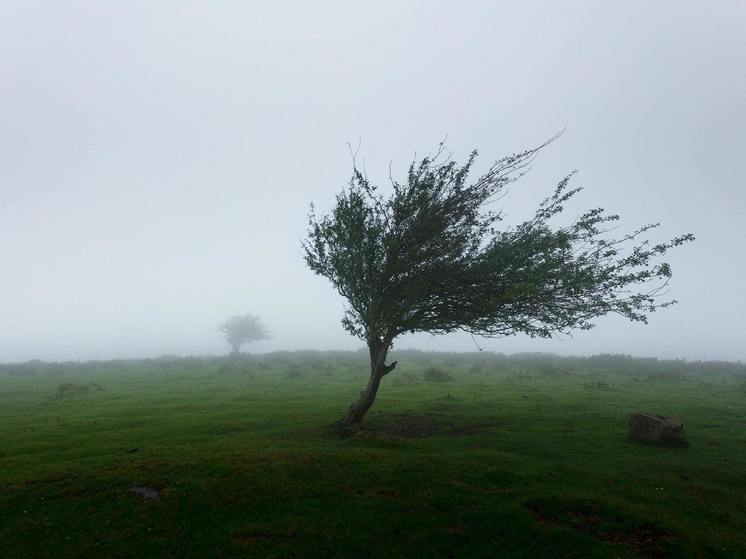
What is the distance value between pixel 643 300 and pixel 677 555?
12.7 m

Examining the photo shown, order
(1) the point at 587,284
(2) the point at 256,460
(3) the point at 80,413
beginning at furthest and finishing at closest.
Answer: (3) the point at 80,413, (1) the point at 587,284, (2) the point at 256,460

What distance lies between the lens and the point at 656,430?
1967cm

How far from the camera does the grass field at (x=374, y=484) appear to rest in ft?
35.3

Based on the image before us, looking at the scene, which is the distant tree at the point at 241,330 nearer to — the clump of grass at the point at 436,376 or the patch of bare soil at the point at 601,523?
the clump of grass at the point at 436,376

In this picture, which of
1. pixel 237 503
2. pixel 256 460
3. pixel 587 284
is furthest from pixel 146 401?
pixel 587 284

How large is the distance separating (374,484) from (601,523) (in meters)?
6.48

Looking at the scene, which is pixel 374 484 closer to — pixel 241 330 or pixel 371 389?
pixel 371 389

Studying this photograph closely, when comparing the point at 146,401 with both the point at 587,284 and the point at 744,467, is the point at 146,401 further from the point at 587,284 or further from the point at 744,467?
the point at 744,467

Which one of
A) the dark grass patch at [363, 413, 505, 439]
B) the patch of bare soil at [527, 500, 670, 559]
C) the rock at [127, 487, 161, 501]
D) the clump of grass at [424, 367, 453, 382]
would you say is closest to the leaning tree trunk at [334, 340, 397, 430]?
the dark grass patch at [363, 413, 505, 439]

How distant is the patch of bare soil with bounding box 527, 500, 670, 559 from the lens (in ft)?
35.0

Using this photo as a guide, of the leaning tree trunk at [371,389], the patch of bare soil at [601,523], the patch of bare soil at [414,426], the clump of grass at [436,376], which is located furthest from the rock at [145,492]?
the clump of grass at [436,376]

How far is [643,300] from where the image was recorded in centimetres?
2028

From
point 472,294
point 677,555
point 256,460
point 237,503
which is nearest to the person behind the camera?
point 677,555

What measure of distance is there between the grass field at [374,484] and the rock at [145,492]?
126 millimetres
